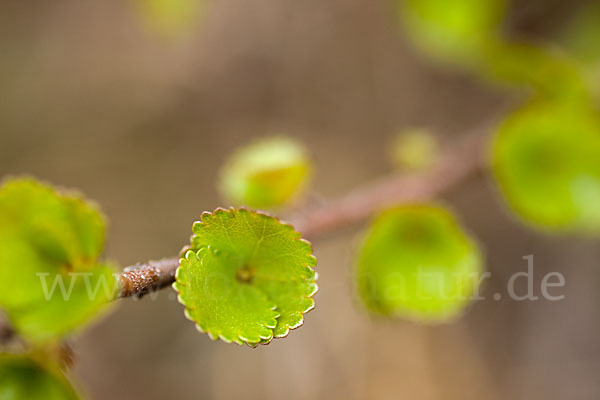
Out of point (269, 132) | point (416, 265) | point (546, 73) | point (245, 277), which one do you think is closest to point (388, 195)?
point (416, 265)

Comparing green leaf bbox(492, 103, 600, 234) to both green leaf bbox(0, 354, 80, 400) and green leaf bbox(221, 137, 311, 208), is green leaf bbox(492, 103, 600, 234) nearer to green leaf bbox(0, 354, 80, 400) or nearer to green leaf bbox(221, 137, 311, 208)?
green leaf bbox(221, 137, 311, 208)

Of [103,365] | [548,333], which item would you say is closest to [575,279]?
[548,333]

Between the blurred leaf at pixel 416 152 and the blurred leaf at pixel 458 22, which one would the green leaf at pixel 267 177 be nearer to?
the blurred leaf at pixel 416 152

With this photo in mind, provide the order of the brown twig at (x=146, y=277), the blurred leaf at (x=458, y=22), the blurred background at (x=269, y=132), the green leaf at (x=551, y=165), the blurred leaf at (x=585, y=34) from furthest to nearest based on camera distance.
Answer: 1. the blurred background at (x=269, y=132)
2. the blurred leaf at (x=585, y=34)
3. the blurred leaf at (x=458, y=22)
4. the green leaf at (x=551, y=165)
5. the brown twig at (x=146, y=277)

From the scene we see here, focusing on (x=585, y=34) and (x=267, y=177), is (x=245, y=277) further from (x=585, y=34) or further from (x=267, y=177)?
(x=585, y=34)

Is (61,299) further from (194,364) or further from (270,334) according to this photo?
(194,364)

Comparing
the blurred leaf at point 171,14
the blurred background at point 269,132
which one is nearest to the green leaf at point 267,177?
the blurred background at point 269,132
